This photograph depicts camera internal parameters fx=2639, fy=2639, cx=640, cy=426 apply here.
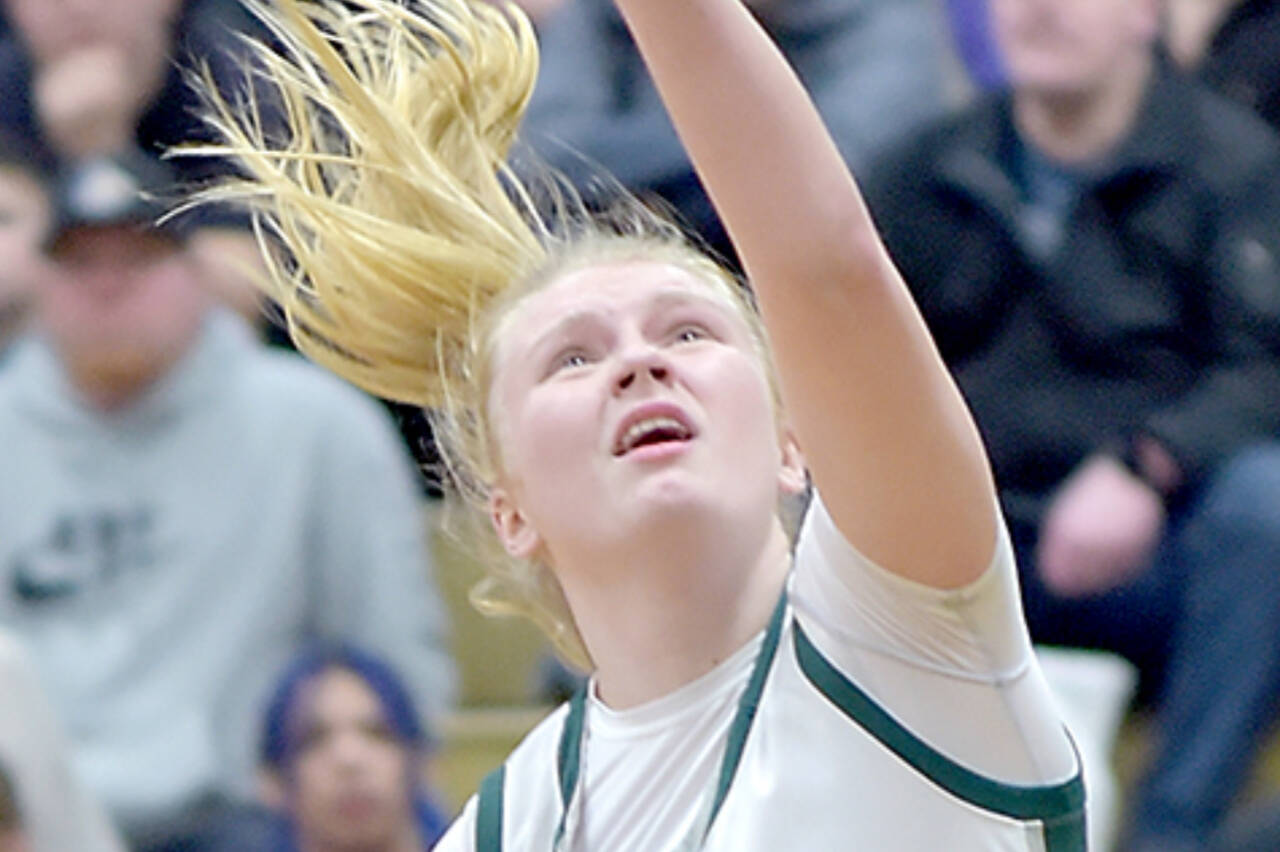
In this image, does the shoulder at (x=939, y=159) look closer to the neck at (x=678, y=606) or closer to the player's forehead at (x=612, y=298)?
the player's forehead at (x=612, y=298)

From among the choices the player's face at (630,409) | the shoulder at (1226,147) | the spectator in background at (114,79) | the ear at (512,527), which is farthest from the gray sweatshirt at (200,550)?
the player's face at (630,409)

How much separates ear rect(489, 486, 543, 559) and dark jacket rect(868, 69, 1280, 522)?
70.4 inches

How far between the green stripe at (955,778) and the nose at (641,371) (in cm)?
23

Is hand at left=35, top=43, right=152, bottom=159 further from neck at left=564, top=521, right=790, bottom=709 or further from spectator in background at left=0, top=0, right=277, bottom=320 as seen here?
neck at left=564, top=521, right=790, bottom=709

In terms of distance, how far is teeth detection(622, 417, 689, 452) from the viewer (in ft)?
6.31

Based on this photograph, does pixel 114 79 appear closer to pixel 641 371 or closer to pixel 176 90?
pixel 176 90

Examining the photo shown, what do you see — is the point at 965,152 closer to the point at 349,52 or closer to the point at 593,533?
the point at 349,52

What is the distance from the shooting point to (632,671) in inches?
79.1

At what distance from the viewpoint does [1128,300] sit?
3.90m

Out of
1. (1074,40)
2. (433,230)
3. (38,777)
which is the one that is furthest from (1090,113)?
(433,230)

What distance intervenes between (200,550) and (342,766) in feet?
1.44

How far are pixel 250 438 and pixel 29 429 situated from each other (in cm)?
33

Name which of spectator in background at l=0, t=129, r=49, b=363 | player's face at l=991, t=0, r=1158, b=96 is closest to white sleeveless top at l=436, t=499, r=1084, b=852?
player's face at l=991, t=0, r=1158, b=96

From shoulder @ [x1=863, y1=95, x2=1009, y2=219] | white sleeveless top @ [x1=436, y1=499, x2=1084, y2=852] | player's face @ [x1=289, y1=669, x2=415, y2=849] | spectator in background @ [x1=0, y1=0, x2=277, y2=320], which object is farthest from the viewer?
spectator in background @ [x1=0, y1=0, x2=277, y2=320]
